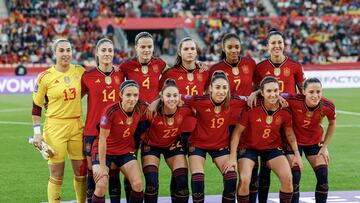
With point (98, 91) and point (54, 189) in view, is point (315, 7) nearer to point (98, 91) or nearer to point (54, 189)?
point (98, 91)

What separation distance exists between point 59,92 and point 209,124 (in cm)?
182

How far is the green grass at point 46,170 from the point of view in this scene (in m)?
11.4

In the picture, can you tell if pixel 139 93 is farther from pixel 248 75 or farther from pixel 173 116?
pixel 248 75

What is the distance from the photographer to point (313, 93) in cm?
902

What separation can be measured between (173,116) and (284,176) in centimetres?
145

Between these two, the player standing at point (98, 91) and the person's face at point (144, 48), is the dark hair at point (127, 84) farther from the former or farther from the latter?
the person's face at point (144, 48)

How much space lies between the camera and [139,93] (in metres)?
9.44

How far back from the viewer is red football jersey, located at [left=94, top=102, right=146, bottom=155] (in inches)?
342

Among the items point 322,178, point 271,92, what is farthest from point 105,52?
point 322,178

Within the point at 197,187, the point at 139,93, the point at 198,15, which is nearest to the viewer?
the point at 197,187

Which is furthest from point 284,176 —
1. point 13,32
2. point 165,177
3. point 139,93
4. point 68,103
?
point 13,32

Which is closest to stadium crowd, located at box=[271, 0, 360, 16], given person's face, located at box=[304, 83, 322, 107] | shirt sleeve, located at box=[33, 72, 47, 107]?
person's face, located at box=[304, 83, 322, 107]

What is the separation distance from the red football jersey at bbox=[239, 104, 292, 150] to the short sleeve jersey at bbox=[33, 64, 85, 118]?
2013 millimetres

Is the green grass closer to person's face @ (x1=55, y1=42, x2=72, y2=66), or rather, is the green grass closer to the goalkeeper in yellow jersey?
the goalkeeper in yellow jersey
